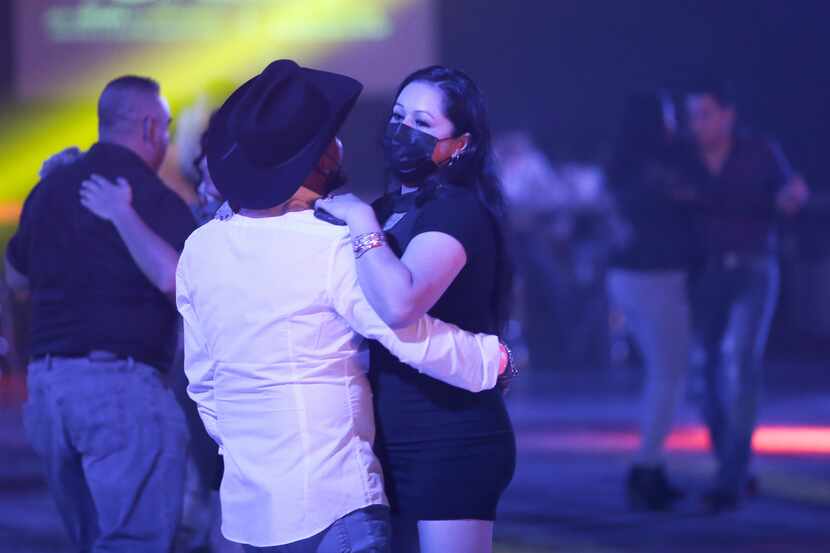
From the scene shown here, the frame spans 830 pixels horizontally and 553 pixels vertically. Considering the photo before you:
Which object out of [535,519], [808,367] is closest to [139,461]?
[535,519]

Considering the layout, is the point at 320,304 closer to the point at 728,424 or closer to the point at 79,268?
the point at 79,268

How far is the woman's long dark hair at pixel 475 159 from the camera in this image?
3.04 metres

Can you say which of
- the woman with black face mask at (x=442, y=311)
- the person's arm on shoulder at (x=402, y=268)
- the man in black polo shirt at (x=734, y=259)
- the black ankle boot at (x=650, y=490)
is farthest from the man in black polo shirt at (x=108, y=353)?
the man in black polo shirt at (x=734, y=259)

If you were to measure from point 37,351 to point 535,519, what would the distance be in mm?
2684

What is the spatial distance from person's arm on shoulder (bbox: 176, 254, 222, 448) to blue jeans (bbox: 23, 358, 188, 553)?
0.86 metres

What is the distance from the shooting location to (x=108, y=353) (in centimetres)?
379

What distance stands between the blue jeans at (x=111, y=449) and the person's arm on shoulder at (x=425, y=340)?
4.04 ft

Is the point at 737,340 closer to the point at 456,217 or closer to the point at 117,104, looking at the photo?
the point at 117,104

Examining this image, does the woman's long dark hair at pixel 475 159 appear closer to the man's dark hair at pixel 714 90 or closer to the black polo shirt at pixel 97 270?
the black polo shirt at pixel 97 270

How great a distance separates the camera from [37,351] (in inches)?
153

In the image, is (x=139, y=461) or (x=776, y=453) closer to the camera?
(x=139, y=461)

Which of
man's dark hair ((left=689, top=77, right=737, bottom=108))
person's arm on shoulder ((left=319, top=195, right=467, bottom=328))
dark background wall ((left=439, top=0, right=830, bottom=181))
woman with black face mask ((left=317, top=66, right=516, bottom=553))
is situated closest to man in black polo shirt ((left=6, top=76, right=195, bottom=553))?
woman with black face mask ((left=317, top=66, right=516, bottom=553))

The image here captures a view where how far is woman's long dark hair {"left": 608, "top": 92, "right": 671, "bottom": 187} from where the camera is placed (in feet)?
20.1

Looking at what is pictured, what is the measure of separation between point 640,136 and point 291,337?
3.74 meters
